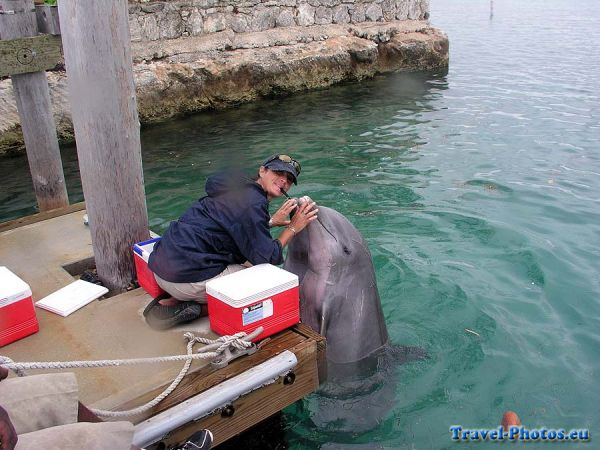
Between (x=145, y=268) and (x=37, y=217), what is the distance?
7.81 feet

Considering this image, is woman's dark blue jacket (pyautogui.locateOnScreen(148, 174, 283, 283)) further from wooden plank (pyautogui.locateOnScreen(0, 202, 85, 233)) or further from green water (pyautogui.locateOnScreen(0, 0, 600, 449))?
wooden plank (pyautogui.locateOnScreen(0, 202, 85, 233))

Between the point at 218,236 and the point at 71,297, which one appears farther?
the point at 71,297

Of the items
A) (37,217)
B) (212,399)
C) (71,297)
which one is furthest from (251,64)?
(212,399)

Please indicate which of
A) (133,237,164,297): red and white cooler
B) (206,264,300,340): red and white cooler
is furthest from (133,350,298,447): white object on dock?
(133,237,164,297): red and white cooler

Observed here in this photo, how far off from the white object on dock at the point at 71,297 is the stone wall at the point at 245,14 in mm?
9570

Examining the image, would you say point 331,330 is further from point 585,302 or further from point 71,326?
point 585,302

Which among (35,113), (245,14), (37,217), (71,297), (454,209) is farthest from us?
(245,14)

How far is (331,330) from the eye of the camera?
4.87 metres

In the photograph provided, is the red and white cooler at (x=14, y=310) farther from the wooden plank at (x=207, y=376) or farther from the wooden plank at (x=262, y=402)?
the wooden plank at (x=262, y=402)

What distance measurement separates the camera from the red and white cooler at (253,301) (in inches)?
148

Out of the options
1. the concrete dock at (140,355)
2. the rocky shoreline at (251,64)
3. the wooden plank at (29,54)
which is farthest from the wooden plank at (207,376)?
the rocky shoreline at (251,64)

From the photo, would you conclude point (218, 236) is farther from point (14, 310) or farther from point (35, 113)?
point (35, 113)

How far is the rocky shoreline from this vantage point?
1271cm

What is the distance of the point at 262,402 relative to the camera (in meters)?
3.79
